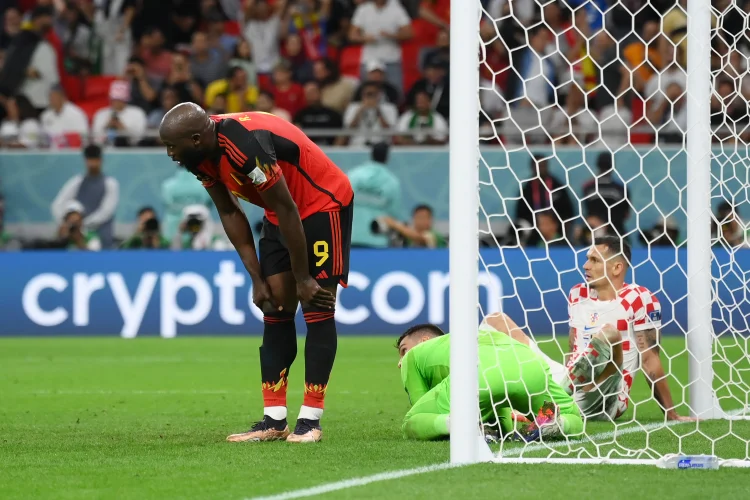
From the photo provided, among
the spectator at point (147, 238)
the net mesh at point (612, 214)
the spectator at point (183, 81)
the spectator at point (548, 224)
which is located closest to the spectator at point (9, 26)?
the spectator at point (183, 81)

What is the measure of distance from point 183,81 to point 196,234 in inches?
121

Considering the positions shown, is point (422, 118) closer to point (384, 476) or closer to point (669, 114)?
point (669, 114)

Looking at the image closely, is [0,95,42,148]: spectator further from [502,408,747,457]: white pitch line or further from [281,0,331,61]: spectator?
[502,408,747,457]: white pitch line

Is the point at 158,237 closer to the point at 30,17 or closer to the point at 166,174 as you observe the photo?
the point at 166,174

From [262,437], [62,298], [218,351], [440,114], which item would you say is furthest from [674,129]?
[262,437]

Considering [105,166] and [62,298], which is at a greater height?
[105,166]

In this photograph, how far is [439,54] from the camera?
1627 centimetres

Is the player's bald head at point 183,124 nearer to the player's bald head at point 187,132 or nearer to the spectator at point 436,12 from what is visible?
the player's bald head at point 187,132

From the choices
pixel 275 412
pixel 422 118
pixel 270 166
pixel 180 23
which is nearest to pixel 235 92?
pixel 180 23

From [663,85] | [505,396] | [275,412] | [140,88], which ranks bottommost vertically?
[275,412]

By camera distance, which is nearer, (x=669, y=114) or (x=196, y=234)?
(x=669, y=114)

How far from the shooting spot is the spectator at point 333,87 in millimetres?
15984

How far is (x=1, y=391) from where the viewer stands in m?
8.59

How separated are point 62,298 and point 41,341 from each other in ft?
1.86
